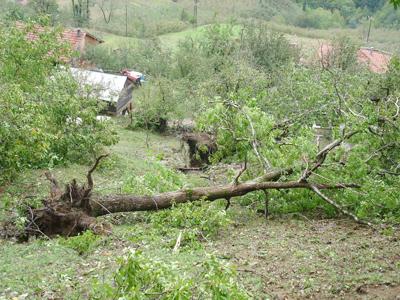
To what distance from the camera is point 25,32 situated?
14.4 metres

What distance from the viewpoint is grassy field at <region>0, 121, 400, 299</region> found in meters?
6.08

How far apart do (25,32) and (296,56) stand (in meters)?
23.0

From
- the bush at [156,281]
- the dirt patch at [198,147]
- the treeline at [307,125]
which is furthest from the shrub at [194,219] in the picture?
the dirt patch at [198,147]

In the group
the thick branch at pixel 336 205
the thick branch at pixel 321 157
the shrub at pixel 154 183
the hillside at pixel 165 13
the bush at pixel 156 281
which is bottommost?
the hillside at pixel 165 13

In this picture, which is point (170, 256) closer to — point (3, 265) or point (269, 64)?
point (3, 265)

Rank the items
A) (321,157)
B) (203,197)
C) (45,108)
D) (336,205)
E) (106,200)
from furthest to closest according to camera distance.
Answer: (45,108) < (321,157) < (203,197) < (106,200) < (336,205)

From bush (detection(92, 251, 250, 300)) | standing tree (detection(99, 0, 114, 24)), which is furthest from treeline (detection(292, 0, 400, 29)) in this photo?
bush (detection(92, 251, 250, 300))

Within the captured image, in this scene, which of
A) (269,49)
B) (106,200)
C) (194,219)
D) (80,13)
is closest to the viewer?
(194,219)

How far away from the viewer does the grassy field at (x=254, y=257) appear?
608 centimetres

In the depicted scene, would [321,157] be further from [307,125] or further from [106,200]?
[307,125]

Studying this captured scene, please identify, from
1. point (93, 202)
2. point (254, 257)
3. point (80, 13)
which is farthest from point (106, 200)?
point (80, 13)

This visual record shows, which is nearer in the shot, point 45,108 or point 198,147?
point 45,108

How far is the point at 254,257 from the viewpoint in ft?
24.0

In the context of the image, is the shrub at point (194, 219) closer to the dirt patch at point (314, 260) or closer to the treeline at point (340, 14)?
the dirt patch at point (314, 260)
